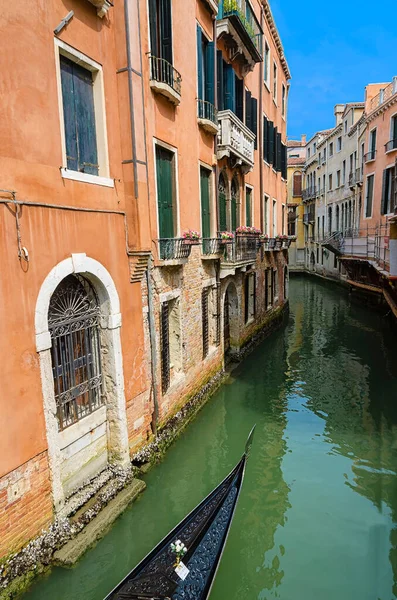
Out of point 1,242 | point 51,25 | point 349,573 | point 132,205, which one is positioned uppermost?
point 51,25

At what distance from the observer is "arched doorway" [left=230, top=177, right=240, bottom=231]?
11.4m

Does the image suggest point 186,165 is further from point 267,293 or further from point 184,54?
point 267,293

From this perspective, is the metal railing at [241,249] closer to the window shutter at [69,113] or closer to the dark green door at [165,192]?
the dark green door at [165,192]

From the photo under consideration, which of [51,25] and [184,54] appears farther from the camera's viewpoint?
[184,54]

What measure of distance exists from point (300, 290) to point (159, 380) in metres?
23.9

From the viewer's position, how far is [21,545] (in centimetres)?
404

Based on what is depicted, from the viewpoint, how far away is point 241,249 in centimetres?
1050

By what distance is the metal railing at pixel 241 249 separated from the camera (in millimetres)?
9742

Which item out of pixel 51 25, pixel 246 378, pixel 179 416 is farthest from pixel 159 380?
pixel 51 25

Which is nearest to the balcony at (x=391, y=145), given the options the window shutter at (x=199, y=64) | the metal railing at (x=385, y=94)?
the metal railing at (x=385, y=94)

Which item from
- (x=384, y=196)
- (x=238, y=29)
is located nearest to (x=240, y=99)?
(x=238, y=29)

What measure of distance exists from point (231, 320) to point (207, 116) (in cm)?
569

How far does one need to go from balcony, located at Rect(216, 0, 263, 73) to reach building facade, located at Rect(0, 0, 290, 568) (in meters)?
0.05

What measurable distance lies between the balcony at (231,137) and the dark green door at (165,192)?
2545mm
